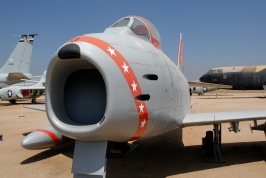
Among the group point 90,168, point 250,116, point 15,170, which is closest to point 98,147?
point 90,168

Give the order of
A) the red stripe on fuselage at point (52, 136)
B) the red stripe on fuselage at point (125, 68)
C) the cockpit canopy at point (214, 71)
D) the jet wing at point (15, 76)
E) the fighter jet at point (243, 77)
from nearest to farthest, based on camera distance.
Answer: the red stripe on fuselage at point (125, 68), the red stripe on fuselage at point (52, 136), the jet wing at point (15, 76), the fighter jet at point (243, 77), the cockpit canopy at point (214, 71)

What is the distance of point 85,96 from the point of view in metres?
4.05

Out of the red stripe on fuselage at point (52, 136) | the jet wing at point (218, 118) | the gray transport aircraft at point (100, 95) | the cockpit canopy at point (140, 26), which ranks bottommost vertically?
the red stripe on fuselage at point (52, 136)

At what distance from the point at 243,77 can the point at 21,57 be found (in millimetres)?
27181

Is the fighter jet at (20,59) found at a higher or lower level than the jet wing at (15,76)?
higher

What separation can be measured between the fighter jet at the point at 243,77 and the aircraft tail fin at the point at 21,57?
76.9ft

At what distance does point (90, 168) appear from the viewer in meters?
3.88

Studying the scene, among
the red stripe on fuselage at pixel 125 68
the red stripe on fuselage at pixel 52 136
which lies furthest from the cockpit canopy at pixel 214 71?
the red stripe on fuselage at pixel 125 68

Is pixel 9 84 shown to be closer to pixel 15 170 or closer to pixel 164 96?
pixel 15 170

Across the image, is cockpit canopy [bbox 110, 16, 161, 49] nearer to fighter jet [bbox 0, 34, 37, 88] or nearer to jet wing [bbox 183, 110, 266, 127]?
jet wing [bbox 183, 110, 266, 127]

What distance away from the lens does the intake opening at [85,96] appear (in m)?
3.96

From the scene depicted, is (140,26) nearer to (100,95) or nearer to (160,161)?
(100,95)

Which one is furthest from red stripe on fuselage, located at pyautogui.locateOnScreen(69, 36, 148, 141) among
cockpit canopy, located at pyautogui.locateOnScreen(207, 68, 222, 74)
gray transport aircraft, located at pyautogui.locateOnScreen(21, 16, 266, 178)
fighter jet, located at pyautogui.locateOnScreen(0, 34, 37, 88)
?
cockpit canopy, located at pyautogui.locateOnScreen(207, 68, 222, 74)

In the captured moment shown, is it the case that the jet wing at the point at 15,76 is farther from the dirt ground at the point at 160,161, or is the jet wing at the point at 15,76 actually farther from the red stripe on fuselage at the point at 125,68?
the red stripe on fuselage at the point at 125,68
